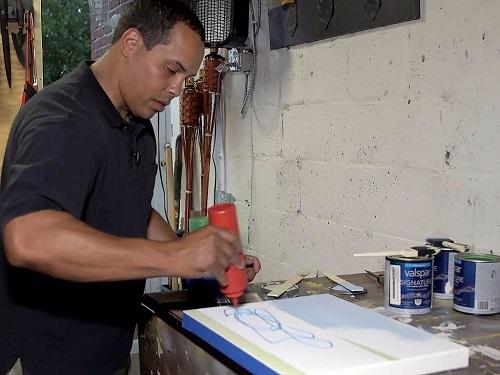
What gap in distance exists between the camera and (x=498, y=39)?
4.36 feet

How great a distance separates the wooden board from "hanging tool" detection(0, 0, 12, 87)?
1.68 metres

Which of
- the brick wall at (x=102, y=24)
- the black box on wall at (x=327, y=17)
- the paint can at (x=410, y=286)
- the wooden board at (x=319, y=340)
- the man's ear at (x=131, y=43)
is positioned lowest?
the wooden board at (x=319, y=340)

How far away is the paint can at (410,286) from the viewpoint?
1.16 metres

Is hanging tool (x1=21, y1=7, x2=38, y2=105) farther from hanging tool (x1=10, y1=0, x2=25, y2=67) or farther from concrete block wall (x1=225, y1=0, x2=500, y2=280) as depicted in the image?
concrete block wall (x1=225, y1=0, x2=500, y2=280)

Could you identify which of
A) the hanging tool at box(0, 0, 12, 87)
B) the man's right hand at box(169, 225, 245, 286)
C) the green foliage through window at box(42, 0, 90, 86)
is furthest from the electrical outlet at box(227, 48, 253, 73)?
the green foliage through window at box(42, 0, 90, 86)

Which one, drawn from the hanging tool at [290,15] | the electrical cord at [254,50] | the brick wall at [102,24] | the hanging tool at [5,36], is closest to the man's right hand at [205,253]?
the hanging tool at [290,15]

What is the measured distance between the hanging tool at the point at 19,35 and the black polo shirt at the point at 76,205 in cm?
124

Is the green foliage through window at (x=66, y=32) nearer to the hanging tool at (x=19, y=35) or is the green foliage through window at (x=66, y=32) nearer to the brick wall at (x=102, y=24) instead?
the brick wall at (x=102, y=24)

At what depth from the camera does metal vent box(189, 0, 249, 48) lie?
7.43 feet

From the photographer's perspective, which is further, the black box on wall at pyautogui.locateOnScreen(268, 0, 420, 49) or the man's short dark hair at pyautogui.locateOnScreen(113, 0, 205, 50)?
the black box on wall at pyautogui.locateOnScreen(268, 0, 420, 49)

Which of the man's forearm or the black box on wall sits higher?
the black box on wall

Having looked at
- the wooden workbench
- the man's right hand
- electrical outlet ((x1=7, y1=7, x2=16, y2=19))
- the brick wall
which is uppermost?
the brick wall

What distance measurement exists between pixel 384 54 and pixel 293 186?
23.3 inches

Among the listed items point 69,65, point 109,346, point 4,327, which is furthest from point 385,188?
point 69,65
